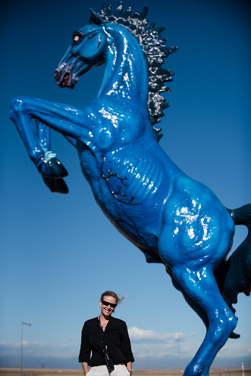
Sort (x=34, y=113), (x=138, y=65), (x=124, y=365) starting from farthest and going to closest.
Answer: (x=138, y=65) < (x=34, y=113) < (x=124, y=365)

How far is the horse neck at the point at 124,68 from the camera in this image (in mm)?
3957

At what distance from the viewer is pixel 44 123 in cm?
361

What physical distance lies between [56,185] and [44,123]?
564 mm

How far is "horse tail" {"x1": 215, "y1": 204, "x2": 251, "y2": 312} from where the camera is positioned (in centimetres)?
364

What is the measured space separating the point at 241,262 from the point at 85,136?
1.51 m

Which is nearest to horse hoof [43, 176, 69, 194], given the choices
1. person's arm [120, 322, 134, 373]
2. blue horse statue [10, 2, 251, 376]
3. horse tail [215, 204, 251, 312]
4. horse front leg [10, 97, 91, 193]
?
blue horse statue [10, 2, 251, 376]

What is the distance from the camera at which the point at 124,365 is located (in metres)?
3.34

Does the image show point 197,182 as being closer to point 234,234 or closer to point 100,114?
point 234,234

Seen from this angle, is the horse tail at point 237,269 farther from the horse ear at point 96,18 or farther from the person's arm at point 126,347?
the horse ear at point 96,18

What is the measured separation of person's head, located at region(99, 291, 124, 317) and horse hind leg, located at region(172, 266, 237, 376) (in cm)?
47

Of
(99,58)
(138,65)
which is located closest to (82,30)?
(99,58)

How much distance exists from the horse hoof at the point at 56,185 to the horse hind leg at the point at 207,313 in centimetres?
115

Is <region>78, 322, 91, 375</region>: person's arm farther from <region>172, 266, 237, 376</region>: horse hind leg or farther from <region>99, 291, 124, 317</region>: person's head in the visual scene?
<region>172, 266, 237, 376</region>: horse hind leg

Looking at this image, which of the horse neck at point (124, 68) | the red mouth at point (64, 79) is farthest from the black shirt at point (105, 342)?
the red mouth at point (64, 79)
